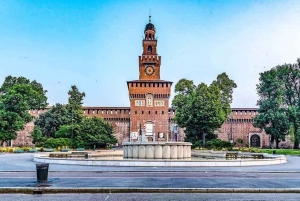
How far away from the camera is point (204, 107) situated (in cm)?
4950

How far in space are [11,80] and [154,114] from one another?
32.9 meters

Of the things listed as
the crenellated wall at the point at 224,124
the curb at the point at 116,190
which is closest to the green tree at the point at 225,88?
the crenellated wall at the point at 224,124

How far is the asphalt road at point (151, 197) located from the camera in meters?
9.68

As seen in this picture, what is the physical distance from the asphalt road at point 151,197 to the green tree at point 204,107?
39.3 metres

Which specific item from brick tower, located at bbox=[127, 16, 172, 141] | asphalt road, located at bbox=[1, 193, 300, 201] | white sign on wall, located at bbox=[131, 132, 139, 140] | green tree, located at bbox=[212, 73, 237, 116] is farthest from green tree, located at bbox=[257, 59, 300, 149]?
asphalt road, located at bbox=[1, 193, 300, 201]

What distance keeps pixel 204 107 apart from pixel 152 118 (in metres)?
15.9

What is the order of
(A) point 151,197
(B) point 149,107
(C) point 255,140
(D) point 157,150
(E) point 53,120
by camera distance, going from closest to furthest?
(A) point 151,197, (D) point 157,150, (E) point 53,120, (B) point 149,107, (C) point 255,140

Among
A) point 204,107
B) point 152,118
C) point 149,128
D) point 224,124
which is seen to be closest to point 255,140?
point 224,124

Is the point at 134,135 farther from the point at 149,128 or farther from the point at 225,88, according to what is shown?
the point at 225,88

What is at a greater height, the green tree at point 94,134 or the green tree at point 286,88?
the green tree at point 286,88

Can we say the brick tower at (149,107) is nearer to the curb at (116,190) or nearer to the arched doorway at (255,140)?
the arched doorway at (255,140)

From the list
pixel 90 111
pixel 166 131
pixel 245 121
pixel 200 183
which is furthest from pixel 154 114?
pixel 200 183

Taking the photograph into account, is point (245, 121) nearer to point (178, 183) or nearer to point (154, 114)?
point (154, 114)

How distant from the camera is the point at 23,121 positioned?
2087 inches
